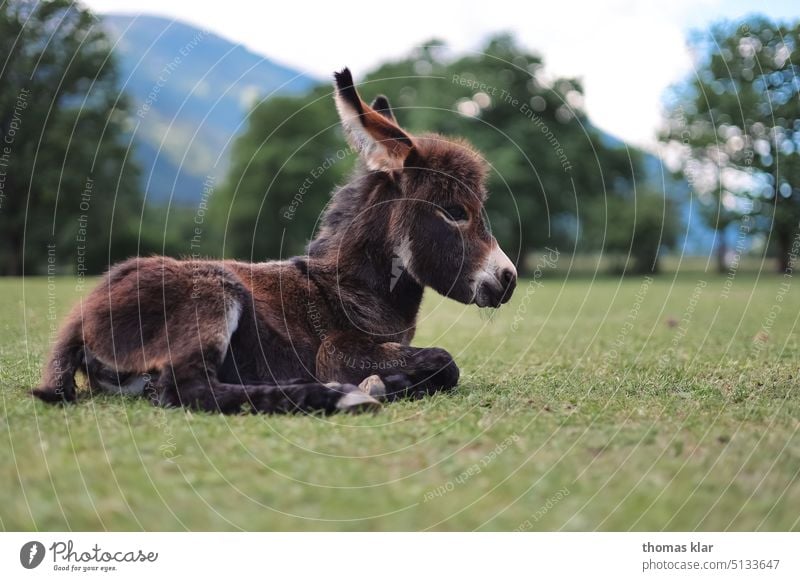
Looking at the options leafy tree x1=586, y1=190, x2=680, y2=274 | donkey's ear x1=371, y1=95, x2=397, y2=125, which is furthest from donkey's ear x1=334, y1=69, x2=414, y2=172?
leafy tree x1=586, y1=190, x2=680, y2=274

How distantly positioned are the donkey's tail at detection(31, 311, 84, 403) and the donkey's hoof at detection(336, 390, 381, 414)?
75.6 inches

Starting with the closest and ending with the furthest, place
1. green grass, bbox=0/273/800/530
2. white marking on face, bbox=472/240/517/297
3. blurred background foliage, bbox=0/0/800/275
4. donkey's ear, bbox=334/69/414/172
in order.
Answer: green grass, bbox=0/273/800/530
donkey's ear, bbox=334/69/414/172
white marking on face, bbox=472/240/517/297
blurred background foliage, bbox=0/0/800/275

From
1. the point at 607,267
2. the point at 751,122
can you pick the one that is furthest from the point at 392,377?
the point at 607,267

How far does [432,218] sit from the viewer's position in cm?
579

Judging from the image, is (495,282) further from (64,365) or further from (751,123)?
(751,123)

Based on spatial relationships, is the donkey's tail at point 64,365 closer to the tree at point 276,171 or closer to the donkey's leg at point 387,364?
the donkey's leg at point 387,364

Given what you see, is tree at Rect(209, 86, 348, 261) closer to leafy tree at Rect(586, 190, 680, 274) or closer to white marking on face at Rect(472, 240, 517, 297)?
leafy tree at Rect(586, 190, 680, 274)

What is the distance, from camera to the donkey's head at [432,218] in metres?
5.71

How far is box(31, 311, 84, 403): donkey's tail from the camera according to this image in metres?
4.98

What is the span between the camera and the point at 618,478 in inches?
140

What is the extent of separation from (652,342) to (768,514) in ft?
21.6

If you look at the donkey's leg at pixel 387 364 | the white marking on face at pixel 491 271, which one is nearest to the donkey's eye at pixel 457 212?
the white marking on face at pixel 491 271

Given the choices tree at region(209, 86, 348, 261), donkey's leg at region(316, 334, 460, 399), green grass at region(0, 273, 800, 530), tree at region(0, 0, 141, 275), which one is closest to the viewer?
green grass at region(0, 273, 800, 530)

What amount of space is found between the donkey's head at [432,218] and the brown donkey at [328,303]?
1 cm
